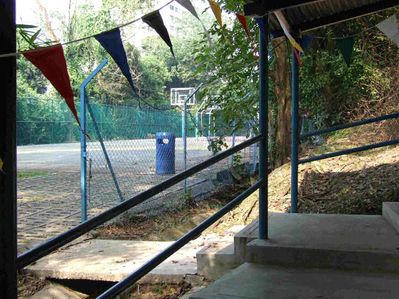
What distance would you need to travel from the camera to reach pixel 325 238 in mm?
3492

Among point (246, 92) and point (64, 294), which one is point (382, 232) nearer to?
point (64, 294)

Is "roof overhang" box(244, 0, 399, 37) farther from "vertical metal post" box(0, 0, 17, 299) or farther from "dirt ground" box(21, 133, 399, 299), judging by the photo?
"vertical metal post" box(0, 0, 17, 299)

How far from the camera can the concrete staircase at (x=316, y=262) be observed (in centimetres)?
275

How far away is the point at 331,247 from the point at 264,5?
1.82m

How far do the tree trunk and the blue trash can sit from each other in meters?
2.65

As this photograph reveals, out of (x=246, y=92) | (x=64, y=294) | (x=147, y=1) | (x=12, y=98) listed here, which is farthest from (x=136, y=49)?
(x=12, y=98)

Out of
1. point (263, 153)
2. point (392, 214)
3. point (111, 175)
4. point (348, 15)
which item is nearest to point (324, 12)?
point (348, 15)

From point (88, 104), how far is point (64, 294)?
103 inches

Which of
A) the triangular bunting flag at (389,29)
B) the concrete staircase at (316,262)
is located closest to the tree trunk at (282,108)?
the triangular bunting flag at (389,29)

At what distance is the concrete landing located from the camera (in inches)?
179

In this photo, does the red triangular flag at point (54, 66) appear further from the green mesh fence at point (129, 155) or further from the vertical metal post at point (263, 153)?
the green mesh fence at point (129, 155)

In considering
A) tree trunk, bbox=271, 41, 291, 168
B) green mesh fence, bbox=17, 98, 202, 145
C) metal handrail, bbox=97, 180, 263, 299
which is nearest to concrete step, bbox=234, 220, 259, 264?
metal handrail, bbox=97, 180, 263, 299

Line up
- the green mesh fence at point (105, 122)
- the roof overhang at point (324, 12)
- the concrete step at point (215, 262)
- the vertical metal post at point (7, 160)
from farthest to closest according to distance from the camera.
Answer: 1. the green mesh fence at point (105, 122)
2. the roof overhang at point (324, 12)
3. the concrete step at point (215, 262)
4. the vertical metal post at point (7, 160)

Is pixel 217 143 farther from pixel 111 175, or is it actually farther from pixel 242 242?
pixel 242 242
